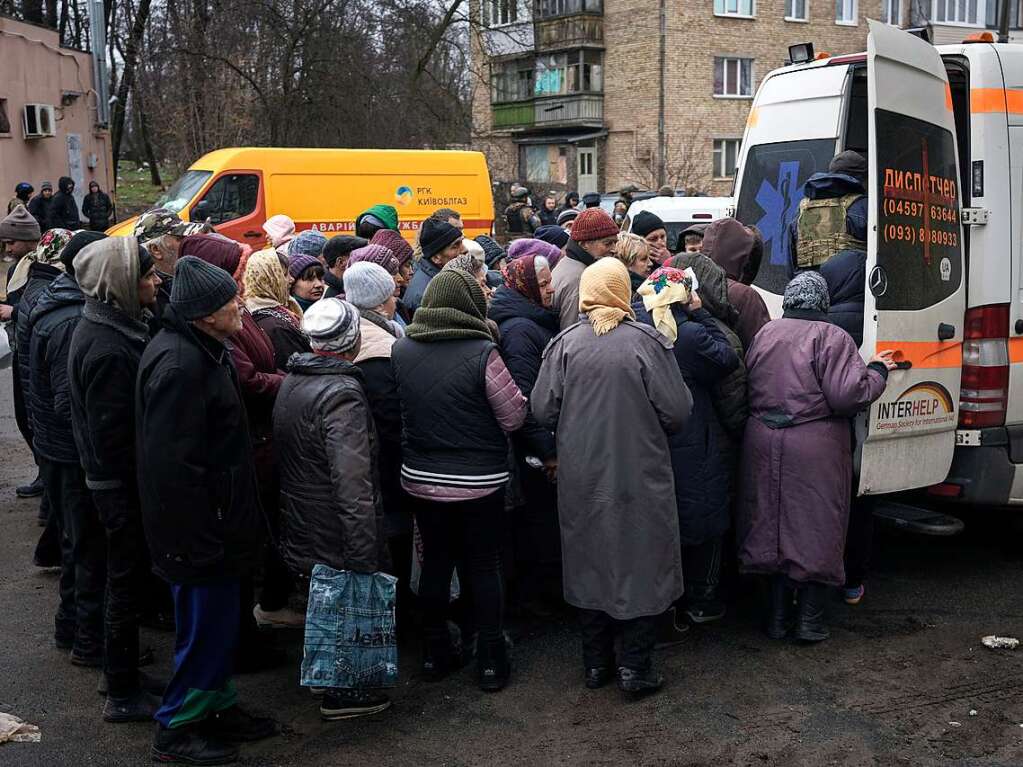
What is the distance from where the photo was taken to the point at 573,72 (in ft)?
136

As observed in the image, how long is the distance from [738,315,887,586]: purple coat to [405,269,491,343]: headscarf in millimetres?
1410

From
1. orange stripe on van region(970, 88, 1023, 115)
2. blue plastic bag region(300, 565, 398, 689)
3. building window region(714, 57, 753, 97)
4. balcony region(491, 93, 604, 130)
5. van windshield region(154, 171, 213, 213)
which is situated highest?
building window region(714, 57, 753, 97)

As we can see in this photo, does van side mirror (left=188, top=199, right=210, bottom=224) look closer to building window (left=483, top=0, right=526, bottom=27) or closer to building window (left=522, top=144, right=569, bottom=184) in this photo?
building window (left=483, top=0, right=526, bottom=27)

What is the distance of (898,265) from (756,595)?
1.89 m

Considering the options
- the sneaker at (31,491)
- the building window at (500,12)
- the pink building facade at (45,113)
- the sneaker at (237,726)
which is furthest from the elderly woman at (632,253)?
the building window at (500,12)

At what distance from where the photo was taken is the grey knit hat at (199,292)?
3.92 metres

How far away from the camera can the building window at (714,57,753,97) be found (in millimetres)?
40250

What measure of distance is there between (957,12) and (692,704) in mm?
45840

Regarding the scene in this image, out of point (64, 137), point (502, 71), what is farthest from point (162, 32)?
point (502, 71)

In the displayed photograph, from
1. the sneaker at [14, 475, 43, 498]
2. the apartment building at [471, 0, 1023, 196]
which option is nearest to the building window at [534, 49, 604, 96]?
the apartment building at [471, 0, 1023, 196]

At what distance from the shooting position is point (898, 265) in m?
5.13

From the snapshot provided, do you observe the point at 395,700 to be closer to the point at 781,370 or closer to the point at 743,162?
the point at 781,370

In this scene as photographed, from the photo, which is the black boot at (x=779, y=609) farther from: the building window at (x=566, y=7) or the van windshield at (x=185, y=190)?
the building window at (x=566, y=7)

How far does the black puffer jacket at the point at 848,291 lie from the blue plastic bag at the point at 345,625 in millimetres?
2679
